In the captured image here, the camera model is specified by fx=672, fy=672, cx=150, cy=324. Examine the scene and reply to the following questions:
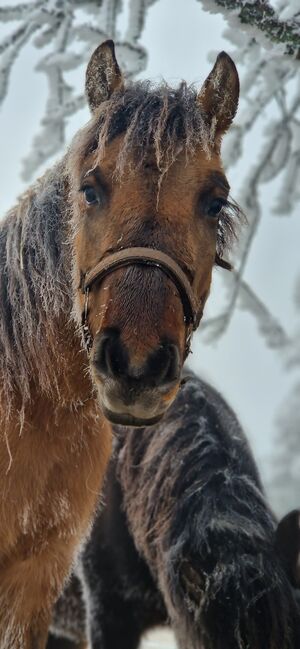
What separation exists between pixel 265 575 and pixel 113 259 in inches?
70.9

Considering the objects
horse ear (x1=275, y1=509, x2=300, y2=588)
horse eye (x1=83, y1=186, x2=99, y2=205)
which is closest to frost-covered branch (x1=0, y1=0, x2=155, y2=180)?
horse eye (x1=83, y1=186, x2=99, y2=205)

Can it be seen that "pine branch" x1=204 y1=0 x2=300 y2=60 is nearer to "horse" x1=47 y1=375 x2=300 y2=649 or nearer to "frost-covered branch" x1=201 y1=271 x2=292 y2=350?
"frost-covered branch" x1=201 y1=271 x2=292 y2=350

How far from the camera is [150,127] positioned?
99.2 inches

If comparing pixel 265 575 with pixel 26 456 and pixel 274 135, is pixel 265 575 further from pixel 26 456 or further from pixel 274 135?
pixel 274 135

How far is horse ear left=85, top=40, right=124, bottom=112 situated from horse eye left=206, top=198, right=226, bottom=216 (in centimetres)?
65

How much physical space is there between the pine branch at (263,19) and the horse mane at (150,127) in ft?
1.21

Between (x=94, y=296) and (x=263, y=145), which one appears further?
(x=263, y=145)

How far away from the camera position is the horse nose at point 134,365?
2.02 metres

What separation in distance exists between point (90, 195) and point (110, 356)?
76cm

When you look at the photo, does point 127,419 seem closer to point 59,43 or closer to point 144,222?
point 144,222

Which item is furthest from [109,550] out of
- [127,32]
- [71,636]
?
[127,32]

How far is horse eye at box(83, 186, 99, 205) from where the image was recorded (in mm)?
2514

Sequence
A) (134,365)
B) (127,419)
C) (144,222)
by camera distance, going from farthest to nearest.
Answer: (144,222) < (127,419) < (134,365)

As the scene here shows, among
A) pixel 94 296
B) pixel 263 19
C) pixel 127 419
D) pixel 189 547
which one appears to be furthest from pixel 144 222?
pixel 189 547
